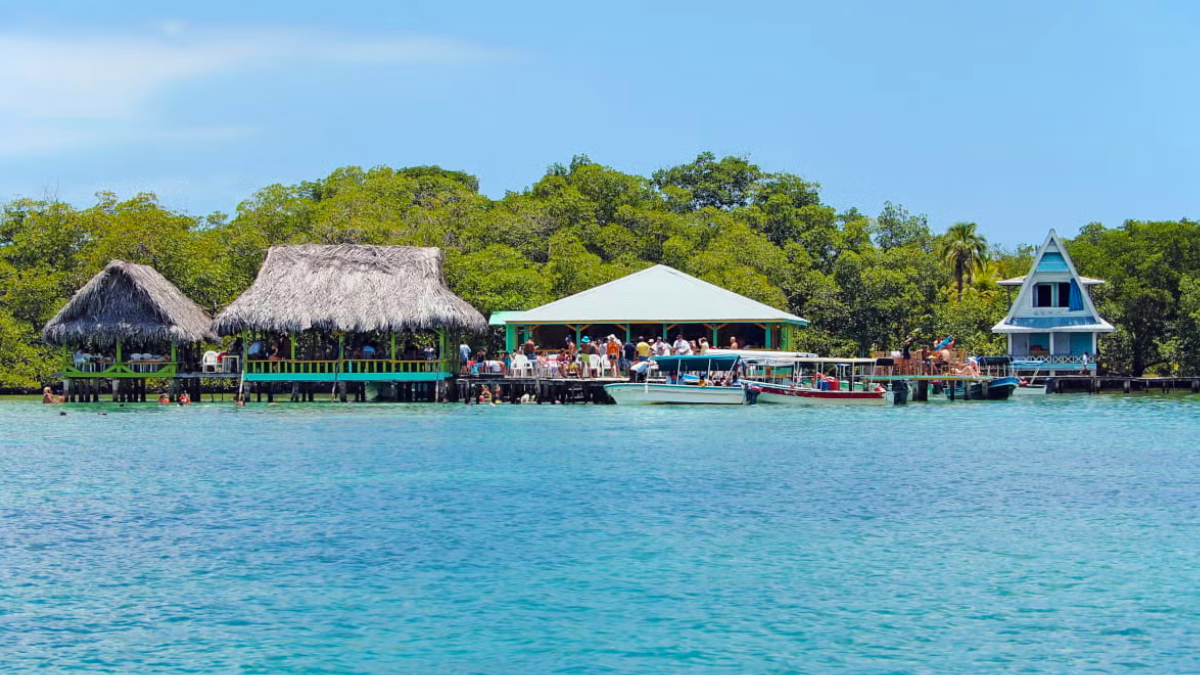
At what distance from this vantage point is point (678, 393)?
39.0 metres

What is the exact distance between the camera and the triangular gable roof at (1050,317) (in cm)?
5397

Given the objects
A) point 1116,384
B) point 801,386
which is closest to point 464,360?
point 801,386

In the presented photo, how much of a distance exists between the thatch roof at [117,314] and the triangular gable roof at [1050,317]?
3217 cm

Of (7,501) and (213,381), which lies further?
(213,381)

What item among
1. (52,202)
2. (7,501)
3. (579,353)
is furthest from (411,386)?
(7,501)

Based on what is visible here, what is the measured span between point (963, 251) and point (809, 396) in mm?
35649

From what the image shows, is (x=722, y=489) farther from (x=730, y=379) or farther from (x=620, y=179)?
(x=620, y=179)

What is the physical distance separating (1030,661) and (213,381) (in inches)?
1665

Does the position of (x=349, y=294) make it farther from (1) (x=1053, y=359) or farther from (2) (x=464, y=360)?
(1) (x=1053, y=359)

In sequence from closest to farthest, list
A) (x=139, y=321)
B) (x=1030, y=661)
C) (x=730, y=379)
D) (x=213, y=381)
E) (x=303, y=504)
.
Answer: (x=1030, y=661), (x=303, y=504), (x=730, y=379), (x=139, y=321), (x=213, y=381)

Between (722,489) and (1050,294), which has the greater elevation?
(1050,294)

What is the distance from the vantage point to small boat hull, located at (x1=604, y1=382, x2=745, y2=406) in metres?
38.9

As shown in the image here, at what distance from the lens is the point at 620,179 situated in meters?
62.9

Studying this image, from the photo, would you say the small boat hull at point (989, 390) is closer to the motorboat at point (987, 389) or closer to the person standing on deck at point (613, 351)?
the motorboat at point (987, 389)
